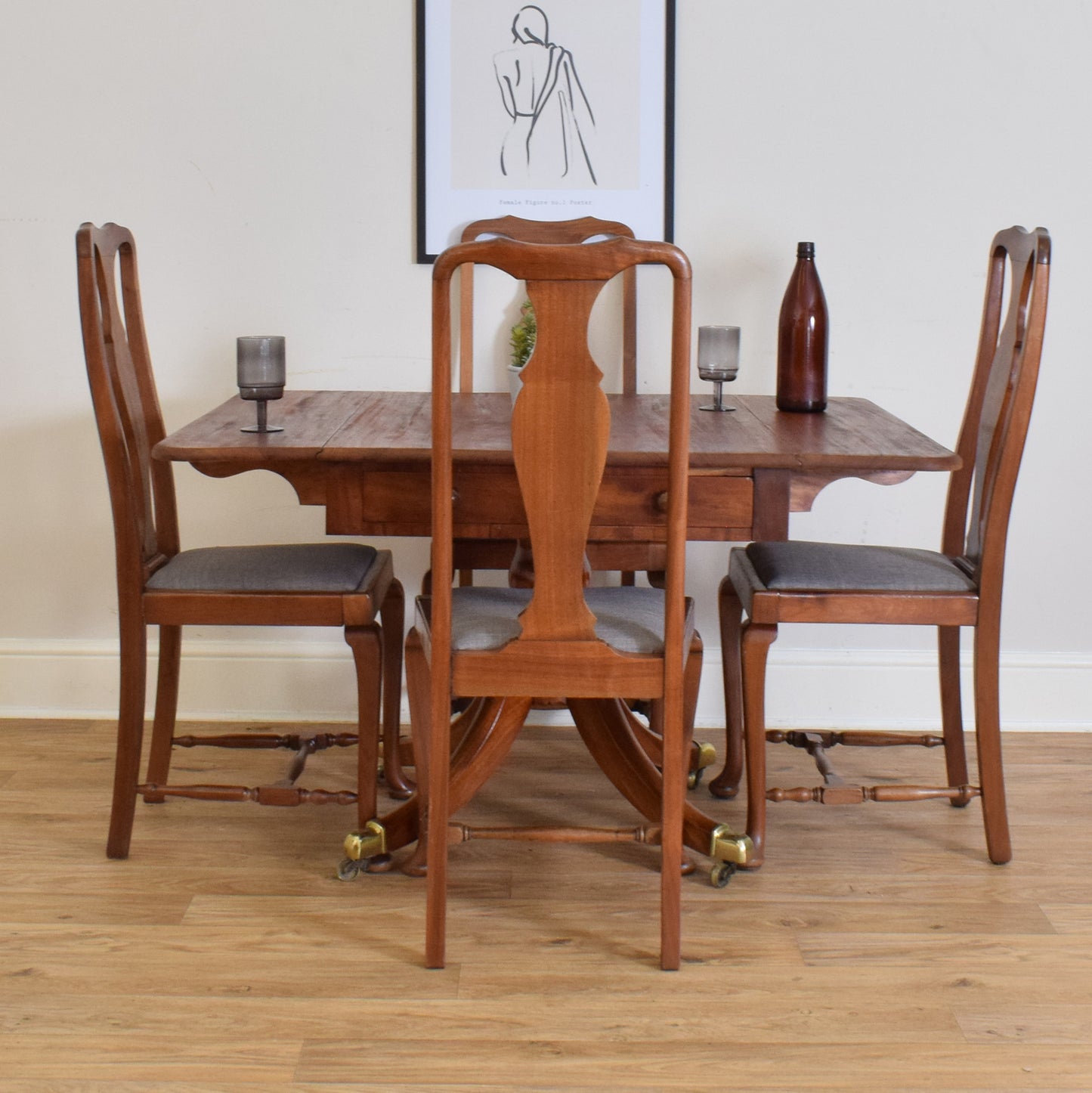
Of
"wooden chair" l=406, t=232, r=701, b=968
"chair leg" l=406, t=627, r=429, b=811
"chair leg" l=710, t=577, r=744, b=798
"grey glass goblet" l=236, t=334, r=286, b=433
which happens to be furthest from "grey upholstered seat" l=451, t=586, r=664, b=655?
"grey glass goblet" l=236, t=334, r=286, b=433

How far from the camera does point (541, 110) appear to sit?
263cm

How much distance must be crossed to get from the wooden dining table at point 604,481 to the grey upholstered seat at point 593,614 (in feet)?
0.31

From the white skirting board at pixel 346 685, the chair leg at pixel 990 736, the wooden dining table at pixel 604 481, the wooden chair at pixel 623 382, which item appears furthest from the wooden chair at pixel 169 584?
the chair leg at pixel 990 736

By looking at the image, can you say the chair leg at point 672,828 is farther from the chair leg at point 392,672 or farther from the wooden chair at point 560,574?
the chair leg at point 392,672

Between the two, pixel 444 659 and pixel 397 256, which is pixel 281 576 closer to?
pixel 444 659

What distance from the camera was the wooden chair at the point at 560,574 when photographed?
5.30 feet

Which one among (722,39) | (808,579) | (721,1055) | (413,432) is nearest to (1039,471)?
(808,579)

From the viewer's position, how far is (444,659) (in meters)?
1.77

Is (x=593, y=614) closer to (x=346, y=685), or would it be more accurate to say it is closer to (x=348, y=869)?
(x=348, y=869)

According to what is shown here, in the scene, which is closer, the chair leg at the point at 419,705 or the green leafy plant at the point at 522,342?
the chair leg at the point at 419,705

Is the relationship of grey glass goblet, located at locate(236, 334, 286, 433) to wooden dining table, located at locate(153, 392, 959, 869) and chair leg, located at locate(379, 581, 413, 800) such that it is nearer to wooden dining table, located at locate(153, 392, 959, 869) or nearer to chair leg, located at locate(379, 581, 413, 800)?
wooden dining table, located at locate(153, 392, 959, 869)

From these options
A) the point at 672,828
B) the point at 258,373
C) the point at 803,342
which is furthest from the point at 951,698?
the point at 258,373

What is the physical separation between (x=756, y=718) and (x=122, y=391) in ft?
3.83

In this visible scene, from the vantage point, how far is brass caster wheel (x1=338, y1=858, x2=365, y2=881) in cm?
208
